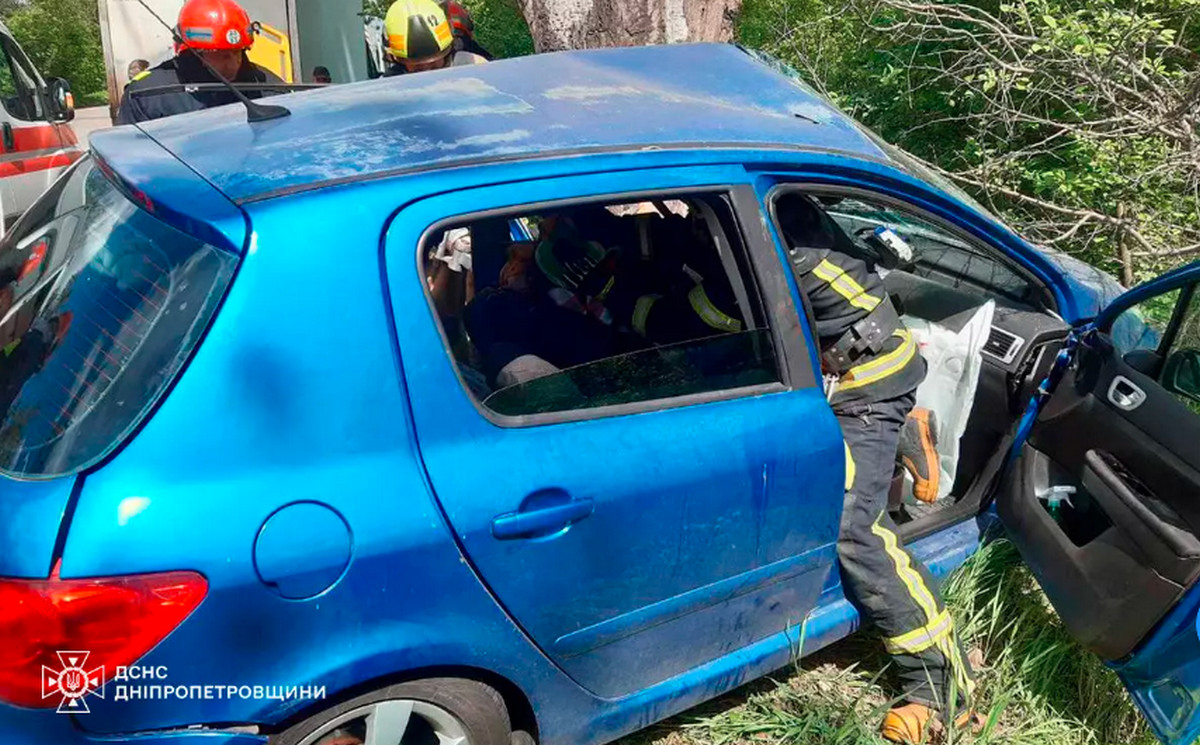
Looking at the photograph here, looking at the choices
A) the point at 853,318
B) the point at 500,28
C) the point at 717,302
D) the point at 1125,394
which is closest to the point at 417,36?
the point at 717,302

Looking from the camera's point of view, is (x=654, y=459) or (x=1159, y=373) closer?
(x=654, y=459)

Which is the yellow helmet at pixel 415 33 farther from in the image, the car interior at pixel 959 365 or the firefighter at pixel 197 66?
the car interior at pixel 959 365

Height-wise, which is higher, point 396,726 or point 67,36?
point 67,36

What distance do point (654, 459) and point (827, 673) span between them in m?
1.18

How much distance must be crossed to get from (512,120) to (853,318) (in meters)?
1.03

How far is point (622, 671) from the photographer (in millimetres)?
2160

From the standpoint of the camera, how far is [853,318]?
250 cm

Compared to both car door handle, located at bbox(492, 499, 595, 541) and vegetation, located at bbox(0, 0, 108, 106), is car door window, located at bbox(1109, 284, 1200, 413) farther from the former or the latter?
vegetation, located at bbox(0, 0, 108, 106)

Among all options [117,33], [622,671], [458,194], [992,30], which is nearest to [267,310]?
[458,194]

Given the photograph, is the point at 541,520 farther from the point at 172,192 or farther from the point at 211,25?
the point at 211,25

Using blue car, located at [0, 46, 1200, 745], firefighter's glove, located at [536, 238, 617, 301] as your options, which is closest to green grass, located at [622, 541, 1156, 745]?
blue car, located at [0, 46, 1200, 745]

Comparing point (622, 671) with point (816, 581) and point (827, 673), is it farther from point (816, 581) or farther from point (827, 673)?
point (827, 673)

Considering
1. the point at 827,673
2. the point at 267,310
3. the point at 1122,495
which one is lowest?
the point at 827,673

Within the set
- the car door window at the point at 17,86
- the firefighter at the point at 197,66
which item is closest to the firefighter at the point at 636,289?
the firefighter at the point at 197,66
